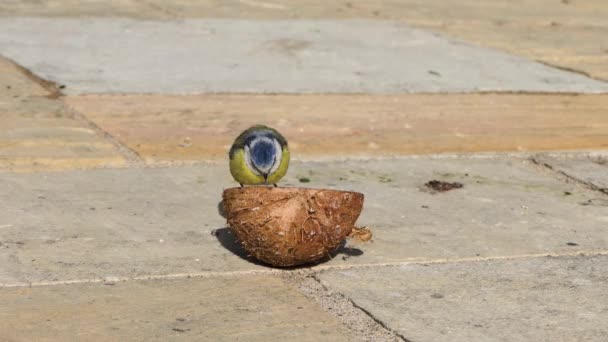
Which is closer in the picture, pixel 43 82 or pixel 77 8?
pixel 43 82

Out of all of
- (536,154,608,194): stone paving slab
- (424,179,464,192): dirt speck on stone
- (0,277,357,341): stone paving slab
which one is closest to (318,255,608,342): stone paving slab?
(0,277,357,341): stone paving slab

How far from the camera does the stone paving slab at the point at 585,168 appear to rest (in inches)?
292

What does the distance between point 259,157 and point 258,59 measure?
505cm

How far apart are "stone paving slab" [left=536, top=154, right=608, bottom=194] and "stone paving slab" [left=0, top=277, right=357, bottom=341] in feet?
8.98

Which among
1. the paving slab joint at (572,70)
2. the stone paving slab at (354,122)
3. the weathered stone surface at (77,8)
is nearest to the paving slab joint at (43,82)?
the stone paving slab at (354,122)

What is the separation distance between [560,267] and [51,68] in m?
5.65

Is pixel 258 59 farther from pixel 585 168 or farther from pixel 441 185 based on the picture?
pixel 441 185

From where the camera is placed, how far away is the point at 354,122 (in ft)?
28.8

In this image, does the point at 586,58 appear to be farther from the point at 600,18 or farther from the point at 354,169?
the point at 354,169

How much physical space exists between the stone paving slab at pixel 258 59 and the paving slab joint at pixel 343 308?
4.30 m

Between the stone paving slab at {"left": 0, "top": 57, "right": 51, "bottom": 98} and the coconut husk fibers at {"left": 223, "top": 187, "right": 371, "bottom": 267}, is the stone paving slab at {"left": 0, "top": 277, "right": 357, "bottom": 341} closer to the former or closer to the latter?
the coconut husk fibers at {"left": 223, "top": 187, "right": 371, "bottom": 267}

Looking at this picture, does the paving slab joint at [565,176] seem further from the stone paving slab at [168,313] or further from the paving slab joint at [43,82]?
the paving slab joint at [43,82]

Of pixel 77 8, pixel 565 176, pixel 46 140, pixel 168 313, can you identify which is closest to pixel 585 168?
pixel 565 176

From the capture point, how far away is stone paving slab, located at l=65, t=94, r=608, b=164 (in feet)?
26.5
